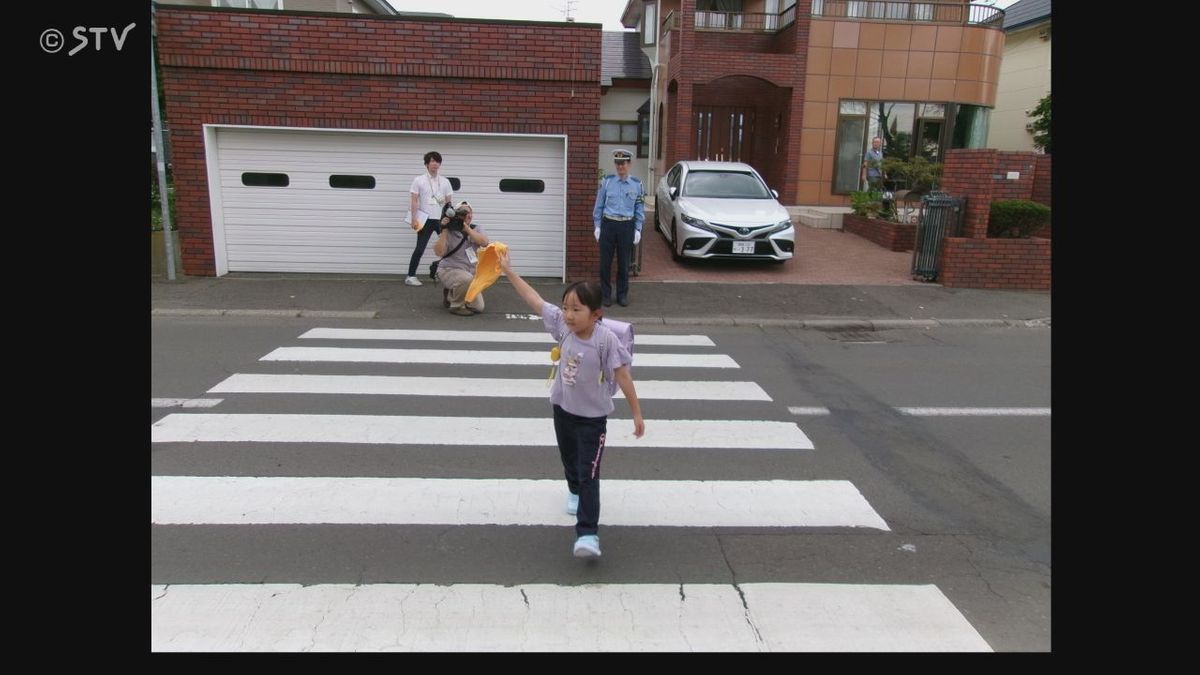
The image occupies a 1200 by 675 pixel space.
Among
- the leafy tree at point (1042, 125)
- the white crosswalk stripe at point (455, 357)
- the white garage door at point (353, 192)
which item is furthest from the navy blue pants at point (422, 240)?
the leafy tree at point (1042, 125)

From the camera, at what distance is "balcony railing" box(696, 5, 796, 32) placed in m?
21.5

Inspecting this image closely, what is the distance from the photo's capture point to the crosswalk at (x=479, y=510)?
10.5ft

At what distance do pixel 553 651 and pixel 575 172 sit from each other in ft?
31.9

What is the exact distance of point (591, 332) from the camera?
3768 millimetres

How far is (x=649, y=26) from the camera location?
90.8 feet

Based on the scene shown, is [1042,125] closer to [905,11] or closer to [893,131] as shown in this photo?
[893,131]

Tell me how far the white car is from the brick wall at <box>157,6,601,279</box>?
93.5 inches

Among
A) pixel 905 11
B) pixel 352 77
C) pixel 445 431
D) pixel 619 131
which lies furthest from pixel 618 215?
pixel 619 131

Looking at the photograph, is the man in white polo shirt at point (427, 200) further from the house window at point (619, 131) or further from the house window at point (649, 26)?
the house window at point (649, 26)

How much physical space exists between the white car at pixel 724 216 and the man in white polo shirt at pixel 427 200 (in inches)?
165

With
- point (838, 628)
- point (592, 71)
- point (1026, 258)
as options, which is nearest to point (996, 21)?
point (1026, 258)

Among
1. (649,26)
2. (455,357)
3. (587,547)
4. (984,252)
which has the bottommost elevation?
(455,357)

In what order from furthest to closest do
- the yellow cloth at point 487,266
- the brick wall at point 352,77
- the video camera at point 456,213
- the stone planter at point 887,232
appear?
the stone planter at point 887,232
the brick wall at point 352,77
the video camera at point 456,213
the yellow cloth at point 487,266

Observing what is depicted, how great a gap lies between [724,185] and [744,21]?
37.0 feet
